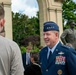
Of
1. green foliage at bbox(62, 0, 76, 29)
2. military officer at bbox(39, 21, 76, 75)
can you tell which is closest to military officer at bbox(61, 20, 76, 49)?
military officer at bbox(39, 21, 76, 75)

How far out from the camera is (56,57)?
4320 mm

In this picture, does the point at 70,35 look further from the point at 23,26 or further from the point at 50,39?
the point at 23,26

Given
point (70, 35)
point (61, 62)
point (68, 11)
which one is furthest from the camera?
point (68, 11)

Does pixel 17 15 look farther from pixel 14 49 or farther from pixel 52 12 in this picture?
pixel 14 49

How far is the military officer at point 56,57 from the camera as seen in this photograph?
4.21 meters

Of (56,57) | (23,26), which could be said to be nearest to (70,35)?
(56,57)

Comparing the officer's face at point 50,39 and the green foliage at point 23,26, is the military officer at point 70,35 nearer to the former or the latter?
the officer's face at point 50,39

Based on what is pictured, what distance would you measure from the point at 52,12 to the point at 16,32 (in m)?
42.8

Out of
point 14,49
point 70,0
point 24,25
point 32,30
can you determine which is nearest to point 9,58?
point 14,49

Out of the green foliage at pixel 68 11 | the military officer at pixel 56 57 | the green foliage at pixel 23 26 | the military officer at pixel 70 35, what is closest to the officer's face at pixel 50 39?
the military officer at pixel 56 57

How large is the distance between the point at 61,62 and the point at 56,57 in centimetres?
12

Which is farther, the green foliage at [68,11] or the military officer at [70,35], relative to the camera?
the green foliage at [68,11]

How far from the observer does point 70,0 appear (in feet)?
149

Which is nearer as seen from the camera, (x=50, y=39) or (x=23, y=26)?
(x=50, y=39)
